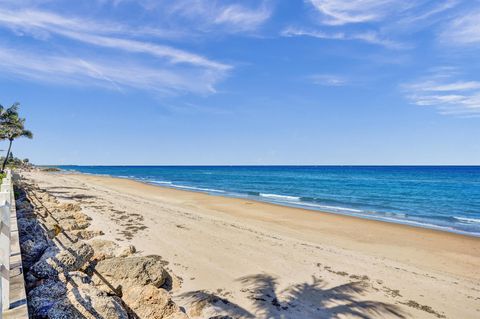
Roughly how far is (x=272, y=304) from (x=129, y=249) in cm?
468

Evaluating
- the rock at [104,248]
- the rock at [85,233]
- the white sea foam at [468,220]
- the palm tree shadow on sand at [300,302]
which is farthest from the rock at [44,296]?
the white sea foam at [468,220]

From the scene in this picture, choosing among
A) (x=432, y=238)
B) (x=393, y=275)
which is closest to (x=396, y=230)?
(x=432, y=238)

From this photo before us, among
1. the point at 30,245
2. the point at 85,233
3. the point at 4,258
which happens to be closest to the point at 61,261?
the point at 30,245

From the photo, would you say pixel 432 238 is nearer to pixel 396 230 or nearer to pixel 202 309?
pixel 396 230

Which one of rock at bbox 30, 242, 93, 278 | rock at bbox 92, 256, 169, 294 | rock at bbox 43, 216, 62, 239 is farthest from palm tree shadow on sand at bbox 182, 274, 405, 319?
rock at bbox 43, 216, 62, 239

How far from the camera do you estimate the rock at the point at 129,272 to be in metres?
6.02

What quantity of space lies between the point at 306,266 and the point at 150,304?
5482 mm

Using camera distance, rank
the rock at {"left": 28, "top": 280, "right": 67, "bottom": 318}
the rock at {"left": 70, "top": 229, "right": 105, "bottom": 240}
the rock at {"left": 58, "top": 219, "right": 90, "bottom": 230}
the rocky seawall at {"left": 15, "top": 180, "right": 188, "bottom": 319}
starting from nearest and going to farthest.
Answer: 1. the rock at {"left": 28, "top": 280, "right": 67, "bottom": 318}
2. the rocky seawall at {"left": 15, "top": 180, "right": 188, "bottom": 319}
3. the rock at {"left": 70, "top": 229, "right": 105, "bottom": 240}
4. the rock at {"left": 58, "top": 219, "right": 90, "bottom": 230}

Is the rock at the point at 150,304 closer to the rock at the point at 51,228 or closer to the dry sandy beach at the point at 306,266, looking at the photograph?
the dry sandy beach at the point at 306,266

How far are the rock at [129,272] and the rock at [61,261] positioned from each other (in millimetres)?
418

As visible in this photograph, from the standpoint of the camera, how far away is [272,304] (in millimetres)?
6438

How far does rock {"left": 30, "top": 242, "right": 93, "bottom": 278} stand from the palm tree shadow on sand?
2.46 metres

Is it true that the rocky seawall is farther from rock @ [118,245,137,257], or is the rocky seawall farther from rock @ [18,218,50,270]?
rock @ [118,245,137,257]

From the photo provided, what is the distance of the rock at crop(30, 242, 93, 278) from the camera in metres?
4.95
